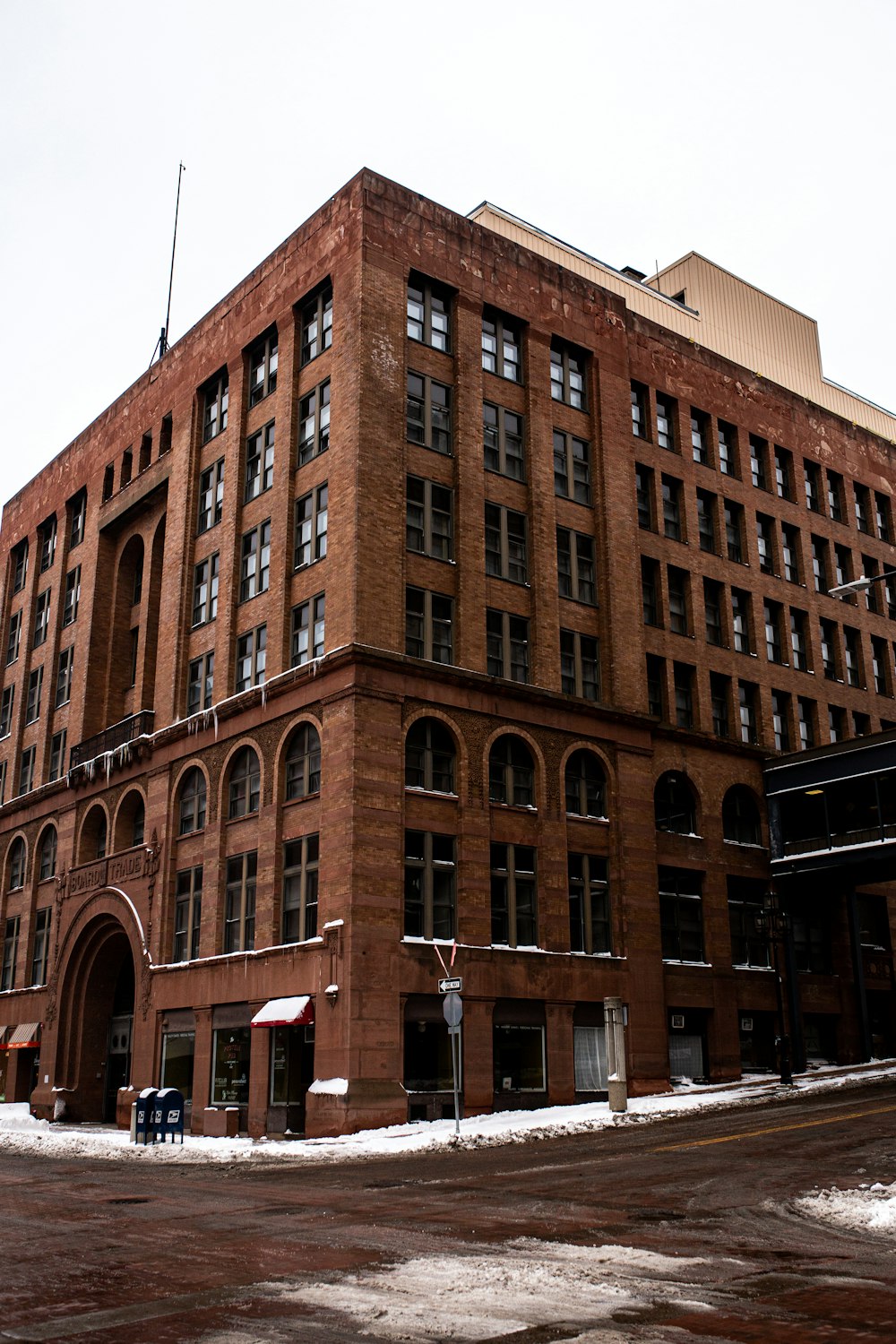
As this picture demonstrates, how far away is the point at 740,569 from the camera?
50.9 m

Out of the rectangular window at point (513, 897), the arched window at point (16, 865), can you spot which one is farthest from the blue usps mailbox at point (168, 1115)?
the arched window at point (16, 865)

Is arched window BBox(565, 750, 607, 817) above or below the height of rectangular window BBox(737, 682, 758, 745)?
below

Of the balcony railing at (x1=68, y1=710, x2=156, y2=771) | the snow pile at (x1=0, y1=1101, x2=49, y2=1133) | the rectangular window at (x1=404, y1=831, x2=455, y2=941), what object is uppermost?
the balcony railing at (x1=68, y1=710, x2=156, y2=771)

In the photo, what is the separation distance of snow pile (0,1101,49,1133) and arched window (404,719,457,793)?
16810 millimetres

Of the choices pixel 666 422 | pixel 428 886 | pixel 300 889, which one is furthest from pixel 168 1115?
pixel 666 422

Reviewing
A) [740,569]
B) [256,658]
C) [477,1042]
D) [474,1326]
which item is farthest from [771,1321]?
[740,569]

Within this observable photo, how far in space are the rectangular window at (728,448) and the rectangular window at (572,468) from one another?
9.05 m

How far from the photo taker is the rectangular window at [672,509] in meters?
49.0

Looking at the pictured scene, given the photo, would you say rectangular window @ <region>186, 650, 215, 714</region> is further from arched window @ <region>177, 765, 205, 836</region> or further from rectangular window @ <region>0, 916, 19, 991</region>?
rectangular window @ <region>0, 916, 19, 991</region>

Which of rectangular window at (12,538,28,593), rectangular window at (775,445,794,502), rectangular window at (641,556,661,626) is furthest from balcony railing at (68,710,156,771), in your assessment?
rectangular window at (775,445,794,502)

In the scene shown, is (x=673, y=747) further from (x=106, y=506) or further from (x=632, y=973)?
(x=106, y=506)

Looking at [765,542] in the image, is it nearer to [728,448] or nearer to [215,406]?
[728,448]

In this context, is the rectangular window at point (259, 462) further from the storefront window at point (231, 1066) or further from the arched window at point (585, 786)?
the storefront window at point (231, 1066)

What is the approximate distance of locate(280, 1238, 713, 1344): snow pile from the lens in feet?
30.3
